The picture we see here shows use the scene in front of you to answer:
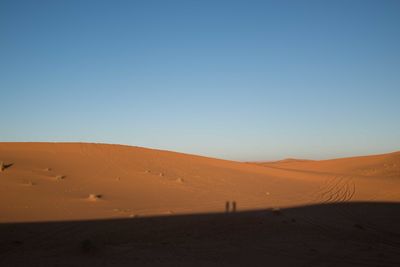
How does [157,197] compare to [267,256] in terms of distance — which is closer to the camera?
[267,256]

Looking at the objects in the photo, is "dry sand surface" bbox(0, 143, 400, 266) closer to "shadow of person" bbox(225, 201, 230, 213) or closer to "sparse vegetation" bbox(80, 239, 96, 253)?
"sparse vegetation" bbox(80, 239, 96, 253)

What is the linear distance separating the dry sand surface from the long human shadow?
0.07ft

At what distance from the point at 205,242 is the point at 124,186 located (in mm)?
7912

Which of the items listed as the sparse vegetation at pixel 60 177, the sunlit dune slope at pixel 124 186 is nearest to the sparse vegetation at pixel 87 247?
the sunlit dune slope at pixel 124 186

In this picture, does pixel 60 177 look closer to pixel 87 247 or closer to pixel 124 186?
pixel 124 186

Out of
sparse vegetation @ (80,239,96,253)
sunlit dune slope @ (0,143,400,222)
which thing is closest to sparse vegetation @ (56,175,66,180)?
sunlit dune slope @ (0,143,400,222)

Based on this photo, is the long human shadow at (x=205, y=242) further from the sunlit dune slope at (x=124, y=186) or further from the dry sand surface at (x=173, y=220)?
the sunlit dune slope at (x=124, y=186)

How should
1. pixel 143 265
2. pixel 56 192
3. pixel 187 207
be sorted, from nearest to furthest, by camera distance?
pixel 143 265 < pixel 187 207 < pixel 56 192

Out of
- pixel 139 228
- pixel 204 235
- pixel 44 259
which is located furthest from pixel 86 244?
pixel 204 235

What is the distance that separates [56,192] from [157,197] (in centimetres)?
347

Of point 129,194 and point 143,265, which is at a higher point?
point 129,194

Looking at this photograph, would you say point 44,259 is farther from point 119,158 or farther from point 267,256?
point 119,158

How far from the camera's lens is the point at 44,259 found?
6.35 metres

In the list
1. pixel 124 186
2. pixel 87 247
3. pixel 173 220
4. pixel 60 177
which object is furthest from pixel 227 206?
pixel 60 177
